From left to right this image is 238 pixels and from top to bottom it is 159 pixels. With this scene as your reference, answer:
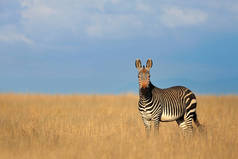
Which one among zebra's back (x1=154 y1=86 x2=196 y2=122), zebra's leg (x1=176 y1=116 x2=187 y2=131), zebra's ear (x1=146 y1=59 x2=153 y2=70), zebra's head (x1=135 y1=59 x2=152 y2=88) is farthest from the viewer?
zebra's leg (x1=176 y1=116 x2=187 y2=131)

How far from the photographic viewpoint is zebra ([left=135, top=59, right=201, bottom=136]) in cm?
905

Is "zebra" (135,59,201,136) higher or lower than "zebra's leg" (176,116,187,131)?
higher

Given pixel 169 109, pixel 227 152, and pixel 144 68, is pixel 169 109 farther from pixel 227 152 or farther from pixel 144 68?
pixel 227 152

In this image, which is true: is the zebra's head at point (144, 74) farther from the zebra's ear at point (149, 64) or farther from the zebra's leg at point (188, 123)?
the zebra's leg at point (188, 123)

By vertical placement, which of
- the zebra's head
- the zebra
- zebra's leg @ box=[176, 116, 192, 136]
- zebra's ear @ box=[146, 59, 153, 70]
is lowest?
zebra's leg @ box=[176, 116, 192, 136]

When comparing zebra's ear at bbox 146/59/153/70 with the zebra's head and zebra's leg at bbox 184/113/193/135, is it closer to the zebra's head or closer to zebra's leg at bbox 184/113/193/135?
the zebra's head

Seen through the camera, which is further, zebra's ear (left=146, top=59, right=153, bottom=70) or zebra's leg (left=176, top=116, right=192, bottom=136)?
zebra's leg (left=176, top=116, right=192, bottom=136)

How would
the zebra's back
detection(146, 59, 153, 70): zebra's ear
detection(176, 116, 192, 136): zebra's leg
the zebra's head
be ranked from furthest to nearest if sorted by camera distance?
detection(176, 116, 192, 136): zebra's leg
the zebra's back
detection(146, 59, 153, 70): zebra's ear
the zebra's head

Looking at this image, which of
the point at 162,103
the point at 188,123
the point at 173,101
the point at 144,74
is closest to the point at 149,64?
the point at 144,74

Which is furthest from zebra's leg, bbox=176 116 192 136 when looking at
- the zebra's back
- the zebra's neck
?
the zebra's neck

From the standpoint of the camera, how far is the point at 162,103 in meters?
9.67

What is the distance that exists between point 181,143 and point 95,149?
2552 millimetres

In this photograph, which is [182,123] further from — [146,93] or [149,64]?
[149,64]

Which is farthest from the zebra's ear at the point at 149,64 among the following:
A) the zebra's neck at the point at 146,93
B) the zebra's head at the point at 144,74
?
the zebra's neck at the point at 146,93
